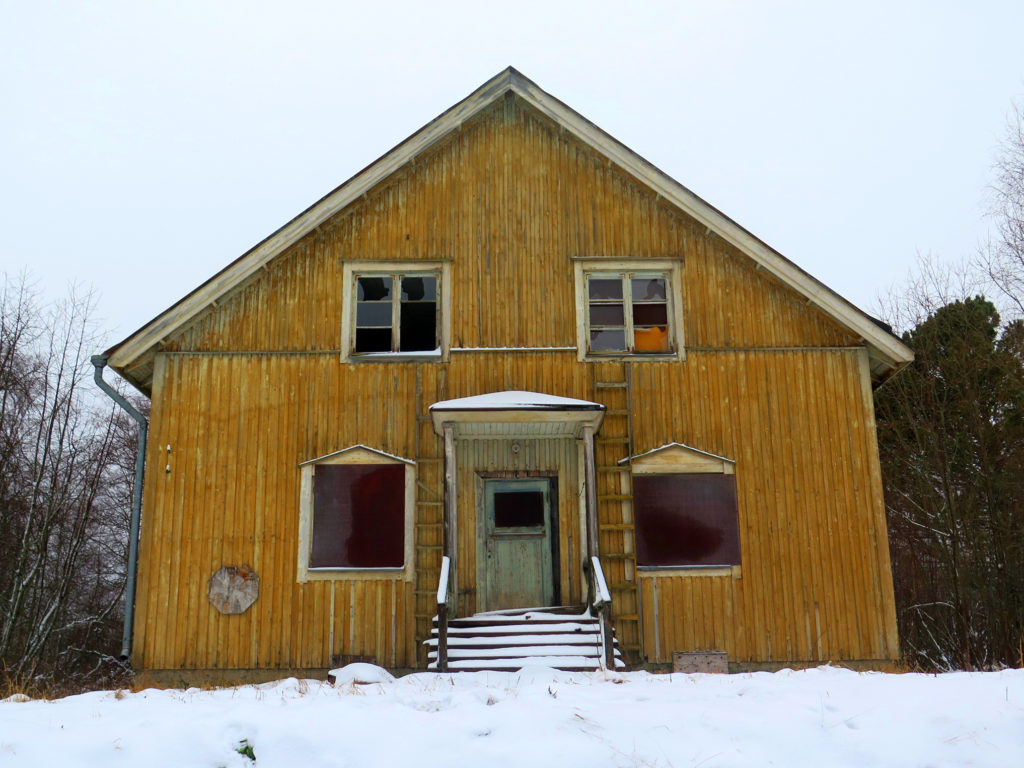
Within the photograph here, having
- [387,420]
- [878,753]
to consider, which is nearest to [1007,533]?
[387,420]

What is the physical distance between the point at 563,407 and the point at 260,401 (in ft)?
13.8

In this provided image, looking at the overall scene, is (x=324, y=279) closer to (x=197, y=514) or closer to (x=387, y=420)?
(x=387, y=420)

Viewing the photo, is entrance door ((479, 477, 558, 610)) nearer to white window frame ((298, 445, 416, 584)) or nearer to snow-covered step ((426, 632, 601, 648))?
white window frame ((298, 445, 416, 584))

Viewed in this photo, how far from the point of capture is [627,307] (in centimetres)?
1203

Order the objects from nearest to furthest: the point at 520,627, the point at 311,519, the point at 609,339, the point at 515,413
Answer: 1. the point at 520,627
2. the point at 515,413
3. the point at 311,519
4. the point at 609,339

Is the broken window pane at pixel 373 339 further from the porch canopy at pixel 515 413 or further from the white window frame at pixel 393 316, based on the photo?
the porch canopy at pixel 515 413

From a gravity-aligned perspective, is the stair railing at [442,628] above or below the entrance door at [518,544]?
below

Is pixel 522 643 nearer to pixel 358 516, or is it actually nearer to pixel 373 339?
pixel 358 516

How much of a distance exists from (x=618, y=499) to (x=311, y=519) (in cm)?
411

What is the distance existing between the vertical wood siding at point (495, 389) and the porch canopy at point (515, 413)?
1.86 feet

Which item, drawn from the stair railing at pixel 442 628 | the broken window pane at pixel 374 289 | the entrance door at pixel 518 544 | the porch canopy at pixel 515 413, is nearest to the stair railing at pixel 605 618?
the entrance door at pixel 518 544

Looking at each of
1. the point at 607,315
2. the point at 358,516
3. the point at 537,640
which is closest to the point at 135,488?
the point at 358,516

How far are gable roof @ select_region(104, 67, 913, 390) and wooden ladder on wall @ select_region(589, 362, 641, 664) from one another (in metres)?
2.52

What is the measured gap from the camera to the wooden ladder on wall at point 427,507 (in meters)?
10.7
